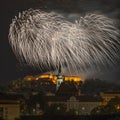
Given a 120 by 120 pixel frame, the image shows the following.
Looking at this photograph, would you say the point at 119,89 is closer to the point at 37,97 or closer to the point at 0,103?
the point at 37,97

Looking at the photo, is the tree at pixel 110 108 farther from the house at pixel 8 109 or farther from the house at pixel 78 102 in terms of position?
the house at pixel 8 109

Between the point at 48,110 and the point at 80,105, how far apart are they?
30523mm

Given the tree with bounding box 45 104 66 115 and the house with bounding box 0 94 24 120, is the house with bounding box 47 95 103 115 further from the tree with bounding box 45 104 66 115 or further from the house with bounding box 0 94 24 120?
the house with bounding box 0 94 24 120

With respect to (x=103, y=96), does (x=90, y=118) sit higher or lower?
lower

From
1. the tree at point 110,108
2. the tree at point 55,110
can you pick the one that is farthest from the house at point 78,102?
the tree at point 55,110

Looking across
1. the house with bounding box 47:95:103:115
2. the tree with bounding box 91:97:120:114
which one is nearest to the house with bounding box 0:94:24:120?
the tree with bounding box 91:97:120:114

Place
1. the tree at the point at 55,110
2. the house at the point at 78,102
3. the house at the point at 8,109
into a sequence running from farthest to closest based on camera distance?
the house at the point at 78,102 < the tree at the point at 55,110 < the house at the point at 8,109

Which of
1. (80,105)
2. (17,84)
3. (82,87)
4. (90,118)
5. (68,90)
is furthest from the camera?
(82,87)

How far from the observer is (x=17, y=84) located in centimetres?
12938

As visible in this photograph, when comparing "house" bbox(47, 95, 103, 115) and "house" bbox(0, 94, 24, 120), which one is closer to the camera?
"house" bbox(0, 94, 24, 120)

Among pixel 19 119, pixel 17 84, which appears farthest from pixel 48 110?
pixel 17 84

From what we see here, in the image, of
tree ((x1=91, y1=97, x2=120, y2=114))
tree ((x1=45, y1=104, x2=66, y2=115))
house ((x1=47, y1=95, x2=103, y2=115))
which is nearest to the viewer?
tree ((x1=45, y1=104, x2=66, y2=115))

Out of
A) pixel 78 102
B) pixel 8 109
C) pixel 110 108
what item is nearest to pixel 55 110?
pixel 110 108

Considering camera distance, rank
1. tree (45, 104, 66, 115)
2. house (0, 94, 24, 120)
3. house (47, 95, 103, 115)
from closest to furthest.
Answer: house (0, 94, 24, 120), tree (45, 104, 66, 115), house (47, 95, 103, 115)
